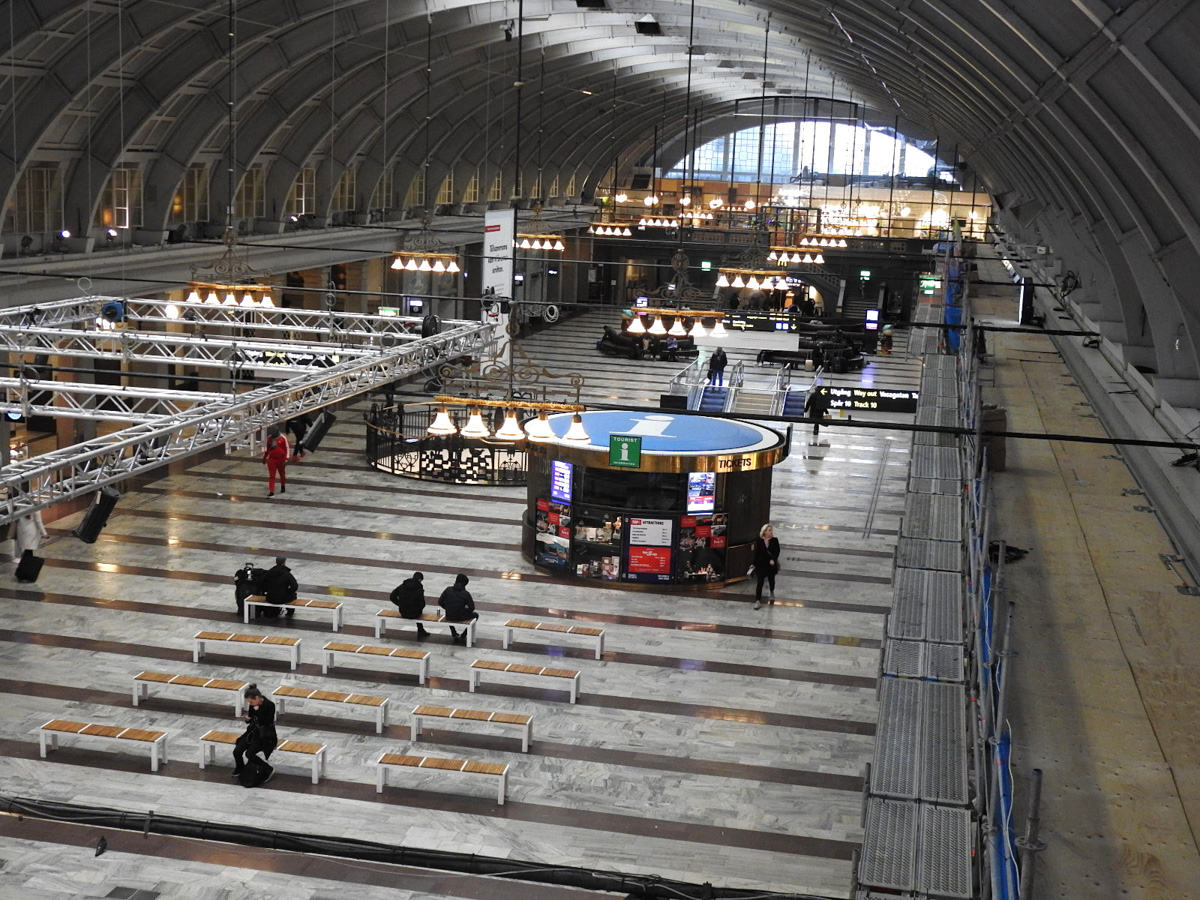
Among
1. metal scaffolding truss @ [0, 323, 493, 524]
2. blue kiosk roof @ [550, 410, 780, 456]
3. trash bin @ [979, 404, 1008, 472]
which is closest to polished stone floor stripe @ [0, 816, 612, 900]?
→ metal scaffolding truss @ [0, 323, 493, 524]

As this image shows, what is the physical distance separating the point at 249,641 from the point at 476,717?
3.34 m

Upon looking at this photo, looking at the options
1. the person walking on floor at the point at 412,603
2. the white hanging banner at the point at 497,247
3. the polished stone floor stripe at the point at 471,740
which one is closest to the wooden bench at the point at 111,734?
the polished stone floor stripe at the point at 471,740

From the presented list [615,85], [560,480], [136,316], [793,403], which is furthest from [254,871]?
[615,85]

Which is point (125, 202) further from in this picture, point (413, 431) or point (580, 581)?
point (580, 581)

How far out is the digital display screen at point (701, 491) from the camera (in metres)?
19.3

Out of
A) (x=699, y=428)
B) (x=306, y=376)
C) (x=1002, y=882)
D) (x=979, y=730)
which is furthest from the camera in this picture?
(x=699, y=428)

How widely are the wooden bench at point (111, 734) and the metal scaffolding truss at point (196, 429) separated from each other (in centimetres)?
206

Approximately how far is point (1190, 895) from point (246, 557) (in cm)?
1576

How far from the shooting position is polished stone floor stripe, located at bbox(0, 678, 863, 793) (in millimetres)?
12914

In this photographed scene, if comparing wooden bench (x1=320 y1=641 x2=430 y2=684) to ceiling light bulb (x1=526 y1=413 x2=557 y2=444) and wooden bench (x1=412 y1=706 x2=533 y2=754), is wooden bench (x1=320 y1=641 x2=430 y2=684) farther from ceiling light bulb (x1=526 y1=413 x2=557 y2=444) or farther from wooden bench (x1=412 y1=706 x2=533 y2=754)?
ceiling light bulb (x1=526 y1=413 x2=557 y2=444)

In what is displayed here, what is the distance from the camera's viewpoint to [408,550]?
20.5 m

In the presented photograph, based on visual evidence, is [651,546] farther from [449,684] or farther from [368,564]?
[449,684]

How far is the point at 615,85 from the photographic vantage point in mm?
47531

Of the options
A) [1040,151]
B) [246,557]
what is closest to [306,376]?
[246,557]
